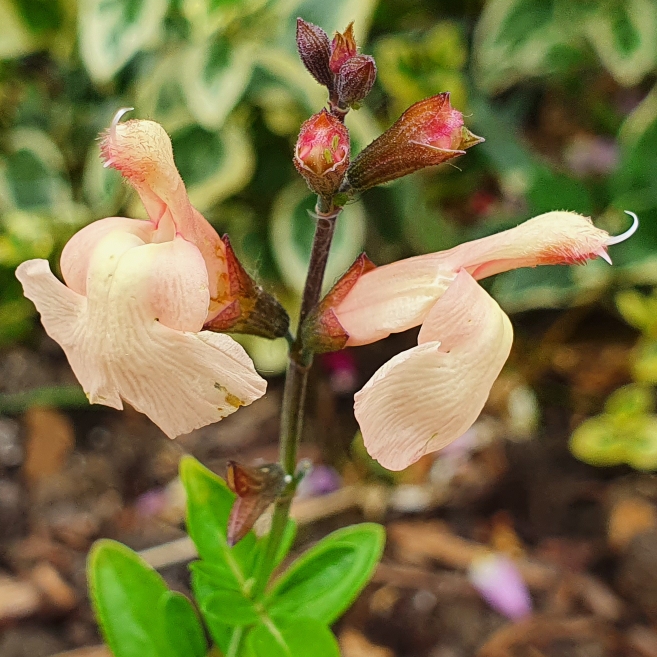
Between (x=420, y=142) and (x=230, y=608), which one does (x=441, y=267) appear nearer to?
(x=420, y=142)

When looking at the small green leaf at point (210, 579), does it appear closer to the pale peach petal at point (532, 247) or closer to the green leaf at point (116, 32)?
the pale peach petal at point (532, 247)

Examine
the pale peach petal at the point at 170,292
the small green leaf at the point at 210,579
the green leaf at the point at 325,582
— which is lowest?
the green leaf at the point at 325,582

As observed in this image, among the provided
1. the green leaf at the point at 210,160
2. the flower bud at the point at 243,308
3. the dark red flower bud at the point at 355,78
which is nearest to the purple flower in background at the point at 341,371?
the green leaf at the point at 210,160

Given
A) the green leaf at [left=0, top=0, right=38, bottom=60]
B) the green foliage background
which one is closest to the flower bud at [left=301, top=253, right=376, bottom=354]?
the green foliage background

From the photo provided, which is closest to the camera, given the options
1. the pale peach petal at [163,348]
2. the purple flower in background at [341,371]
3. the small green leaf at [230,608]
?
the pale peach petal at [163,348]

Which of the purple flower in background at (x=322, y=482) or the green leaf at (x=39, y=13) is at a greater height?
the green leaf at (x=39, y=13)

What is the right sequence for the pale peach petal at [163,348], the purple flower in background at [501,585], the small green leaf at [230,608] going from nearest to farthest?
the pale peach petal at [163,348] < the small green leaf at [230,608] < the purple flower in background at [501,585]

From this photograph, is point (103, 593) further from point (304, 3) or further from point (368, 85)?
point (304, 3)
